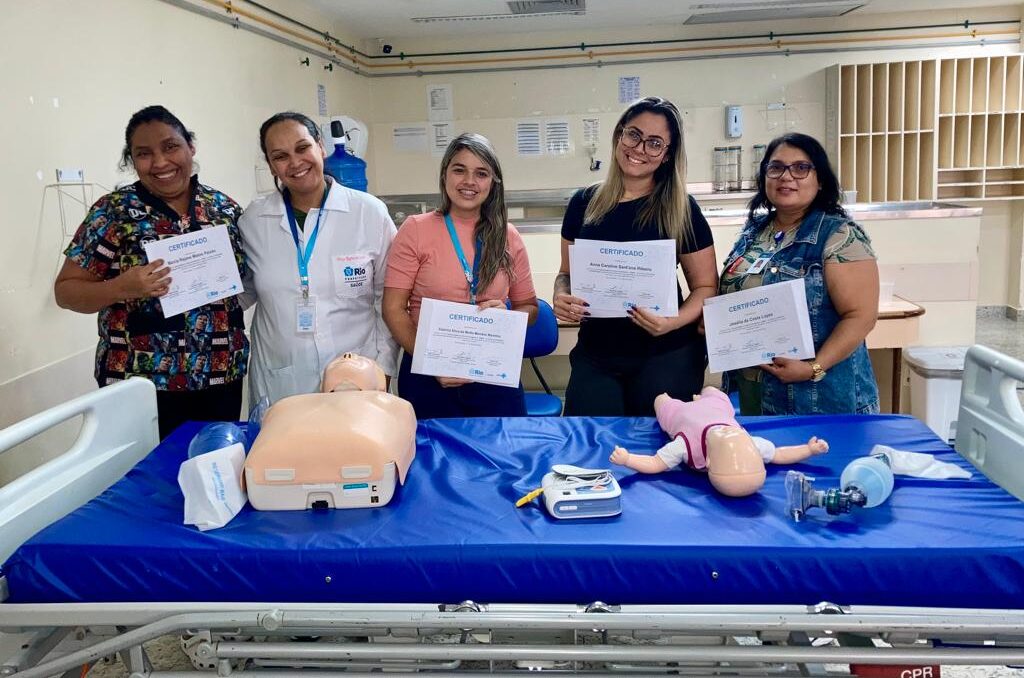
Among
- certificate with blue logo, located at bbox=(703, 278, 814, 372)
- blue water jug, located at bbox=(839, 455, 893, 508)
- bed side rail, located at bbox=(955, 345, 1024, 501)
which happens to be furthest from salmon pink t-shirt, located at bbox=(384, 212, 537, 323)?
bed side rail, located at bbox=(955, 345, 1024, 501)

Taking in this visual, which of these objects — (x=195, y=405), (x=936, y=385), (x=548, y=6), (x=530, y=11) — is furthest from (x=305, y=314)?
(x=530, y=11)

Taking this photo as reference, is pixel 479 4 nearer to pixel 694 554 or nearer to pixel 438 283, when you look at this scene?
pixel 438 283

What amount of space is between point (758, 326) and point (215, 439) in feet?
4.48

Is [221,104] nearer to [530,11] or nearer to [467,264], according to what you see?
[467,264]

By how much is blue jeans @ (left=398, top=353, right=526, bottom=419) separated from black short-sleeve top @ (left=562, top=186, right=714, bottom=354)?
11.7 inches

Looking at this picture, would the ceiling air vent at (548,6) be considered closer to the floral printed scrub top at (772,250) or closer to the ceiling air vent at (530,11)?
the ceiling air vent at (530,11)

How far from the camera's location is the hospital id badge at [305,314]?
2.22 metres

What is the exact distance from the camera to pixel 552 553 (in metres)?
1.33

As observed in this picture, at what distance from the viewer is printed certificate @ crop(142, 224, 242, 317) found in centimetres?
203

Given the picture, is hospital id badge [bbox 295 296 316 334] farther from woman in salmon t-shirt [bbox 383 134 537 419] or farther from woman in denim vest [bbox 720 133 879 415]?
woman in denim vest [bbox 720 133 879 415]

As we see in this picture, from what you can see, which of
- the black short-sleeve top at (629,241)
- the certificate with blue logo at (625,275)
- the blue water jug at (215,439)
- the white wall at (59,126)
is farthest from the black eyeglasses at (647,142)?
the white wall at (59,126)

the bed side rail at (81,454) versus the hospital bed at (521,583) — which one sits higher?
the bed side rail at (81,454)

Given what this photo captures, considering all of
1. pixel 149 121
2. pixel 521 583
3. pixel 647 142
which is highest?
pixel 149 121

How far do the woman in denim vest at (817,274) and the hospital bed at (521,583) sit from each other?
567 mm
